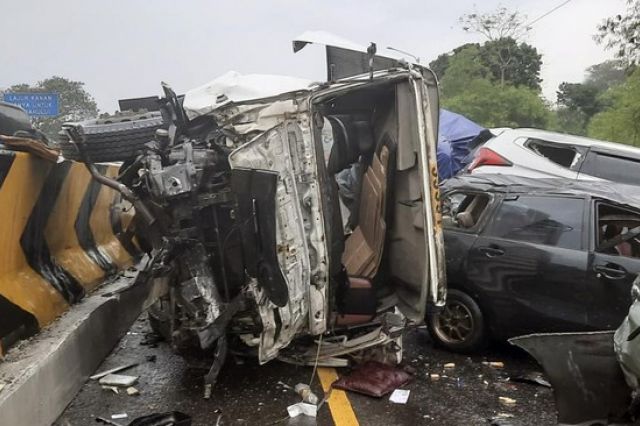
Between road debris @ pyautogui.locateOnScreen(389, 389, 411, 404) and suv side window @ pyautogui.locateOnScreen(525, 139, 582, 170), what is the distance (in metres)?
5.69

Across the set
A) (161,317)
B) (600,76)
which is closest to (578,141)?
(161,317)

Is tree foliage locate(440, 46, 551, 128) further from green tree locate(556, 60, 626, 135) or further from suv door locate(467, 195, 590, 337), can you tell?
suv door locate(467, 195, 590, 337)

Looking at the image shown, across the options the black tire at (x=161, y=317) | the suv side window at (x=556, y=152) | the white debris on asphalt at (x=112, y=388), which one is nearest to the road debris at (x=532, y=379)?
the black tire at (x=161, y=317)

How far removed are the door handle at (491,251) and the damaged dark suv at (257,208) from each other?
0.88 metres

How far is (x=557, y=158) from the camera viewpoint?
29.9ft

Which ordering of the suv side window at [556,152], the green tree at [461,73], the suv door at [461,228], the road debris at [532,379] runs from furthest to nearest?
the green tree at [461,73], the suv side window at [556,152], the suv door at [461,228], the road debris at [532,379]

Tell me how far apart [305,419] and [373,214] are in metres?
1.81

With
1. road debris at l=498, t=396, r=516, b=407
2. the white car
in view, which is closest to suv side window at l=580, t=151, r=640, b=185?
the white car

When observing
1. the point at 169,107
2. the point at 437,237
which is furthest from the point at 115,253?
the point at 437,237

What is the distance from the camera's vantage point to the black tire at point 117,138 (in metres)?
4.26

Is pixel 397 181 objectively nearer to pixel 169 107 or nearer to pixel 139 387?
pixel 169 107

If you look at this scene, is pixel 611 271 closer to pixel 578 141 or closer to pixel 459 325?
pixel 459 325

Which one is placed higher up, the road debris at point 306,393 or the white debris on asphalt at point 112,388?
the white debris on asphalt at point 112,388

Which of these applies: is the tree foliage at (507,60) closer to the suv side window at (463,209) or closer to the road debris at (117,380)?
the suv side window at (463,209)
